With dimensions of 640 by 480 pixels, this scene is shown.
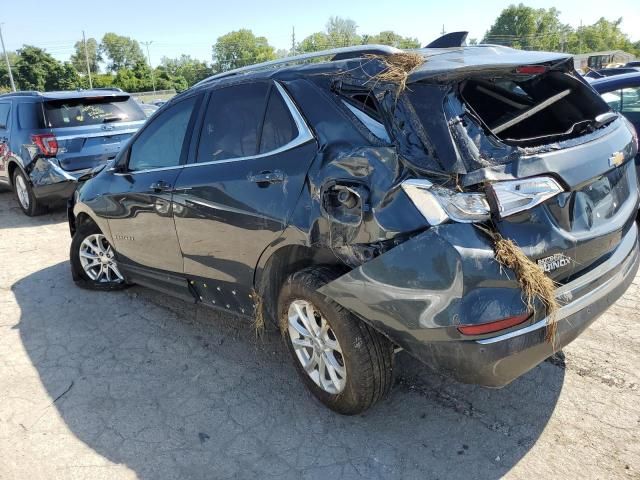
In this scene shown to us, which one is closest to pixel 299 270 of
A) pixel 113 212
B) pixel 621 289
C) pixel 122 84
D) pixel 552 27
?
pixel 621 289

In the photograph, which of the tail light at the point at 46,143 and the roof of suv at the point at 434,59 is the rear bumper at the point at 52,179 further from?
the roof of suv at the point at 434,59

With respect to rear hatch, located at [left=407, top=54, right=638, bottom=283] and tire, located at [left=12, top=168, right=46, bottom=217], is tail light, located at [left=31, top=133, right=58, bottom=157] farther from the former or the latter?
rear hatch, located at [left=407, top=54, right=638, bottom=283]

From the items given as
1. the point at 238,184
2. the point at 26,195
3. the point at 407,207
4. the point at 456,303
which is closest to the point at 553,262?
the point at 456,303

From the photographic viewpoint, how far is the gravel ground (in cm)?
256

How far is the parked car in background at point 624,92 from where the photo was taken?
18.3 ft

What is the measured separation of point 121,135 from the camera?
311 inches

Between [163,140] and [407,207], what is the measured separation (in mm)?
2288

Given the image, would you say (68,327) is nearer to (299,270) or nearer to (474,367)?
(299,270)

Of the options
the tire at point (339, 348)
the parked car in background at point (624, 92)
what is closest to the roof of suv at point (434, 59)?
the tire at point (339, 348)

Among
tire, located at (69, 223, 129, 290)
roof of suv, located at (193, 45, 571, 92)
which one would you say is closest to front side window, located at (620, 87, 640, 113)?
roof of suv, located at (193, 45, 571, 92)

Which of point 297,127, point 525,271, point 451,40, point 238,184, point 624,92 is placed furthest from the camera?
point 624,92

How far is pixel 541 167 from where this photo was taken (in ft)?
7.43

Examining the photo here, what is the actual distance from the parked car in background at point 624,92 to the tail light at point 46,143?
22.5 feet

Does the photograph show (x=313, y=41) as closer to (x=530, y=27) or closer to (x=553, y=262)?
(x=530, y=27)
